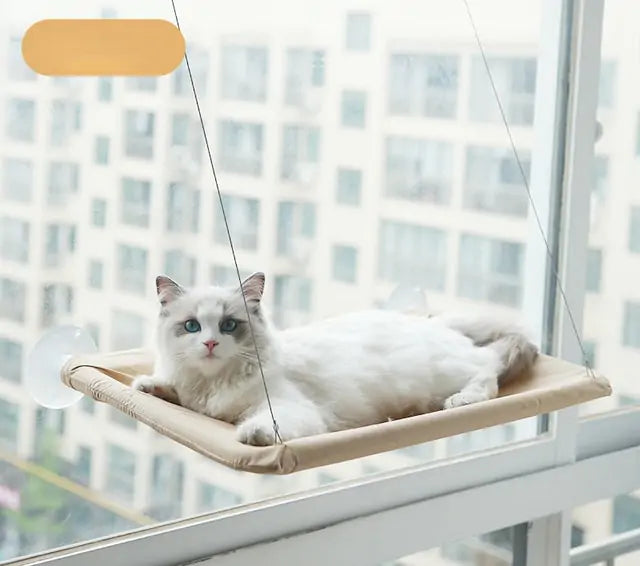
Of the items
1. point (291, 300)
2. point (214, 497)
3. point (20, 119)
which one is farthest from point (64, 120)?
point (214, 497)

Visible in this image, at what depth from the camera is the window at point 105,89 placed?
1.60m

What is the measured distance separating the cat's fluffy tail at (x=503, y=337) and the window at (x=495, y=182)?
0.52m

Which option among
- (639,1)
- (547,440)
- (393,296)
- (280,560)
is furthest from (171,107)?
(639,1)

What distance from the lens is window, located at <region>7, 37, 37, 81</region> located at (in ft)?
4.95

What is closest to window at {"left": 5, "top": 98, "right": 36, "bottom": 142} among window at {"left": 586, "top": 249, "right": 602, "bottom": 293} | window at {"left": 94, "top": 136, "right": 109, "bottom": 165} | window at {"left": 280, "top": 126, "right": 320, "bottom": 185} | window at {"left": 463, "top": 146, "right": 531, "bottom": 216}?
window at {"left": 94, "top": 136, "right": 109, "bottom": 165}

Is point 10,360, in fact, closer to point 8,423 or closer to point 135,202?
point 8,423

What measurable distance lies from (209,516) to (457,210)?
0.80 m

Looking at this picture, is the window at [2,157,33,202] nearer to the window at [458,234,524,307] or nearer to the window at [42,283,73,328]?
the window at [42,283,73,328]

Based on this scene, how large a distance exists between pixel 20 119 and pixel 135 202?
224 millimetres

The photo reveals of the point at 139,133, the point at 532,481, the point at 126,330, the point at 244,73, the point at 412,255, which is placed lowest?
the point at 532,481

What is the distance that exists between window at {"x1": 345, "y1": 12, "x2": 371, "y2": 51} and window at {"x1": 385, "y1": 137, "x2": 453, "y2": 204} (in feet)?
0.62

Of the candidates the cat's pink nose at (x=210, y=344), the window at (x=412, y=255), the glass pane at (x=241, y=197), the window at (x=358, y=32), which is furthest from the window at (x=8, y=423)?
the window at (x=358, y=32)

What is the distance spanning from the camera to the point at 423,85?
1984mm

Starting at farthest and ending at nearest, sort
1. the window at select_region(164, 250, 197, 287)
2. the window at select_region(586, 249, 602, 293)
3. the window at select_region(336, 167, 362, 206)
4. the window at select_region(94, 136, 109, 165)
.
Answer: the window at select_region(586, 249, 602, 293) < the window at select_region(336, 167, 362, 206) < the window at select_region(164, 250, 197, 287) < the window at select_region(94, 136, 109, 165)
